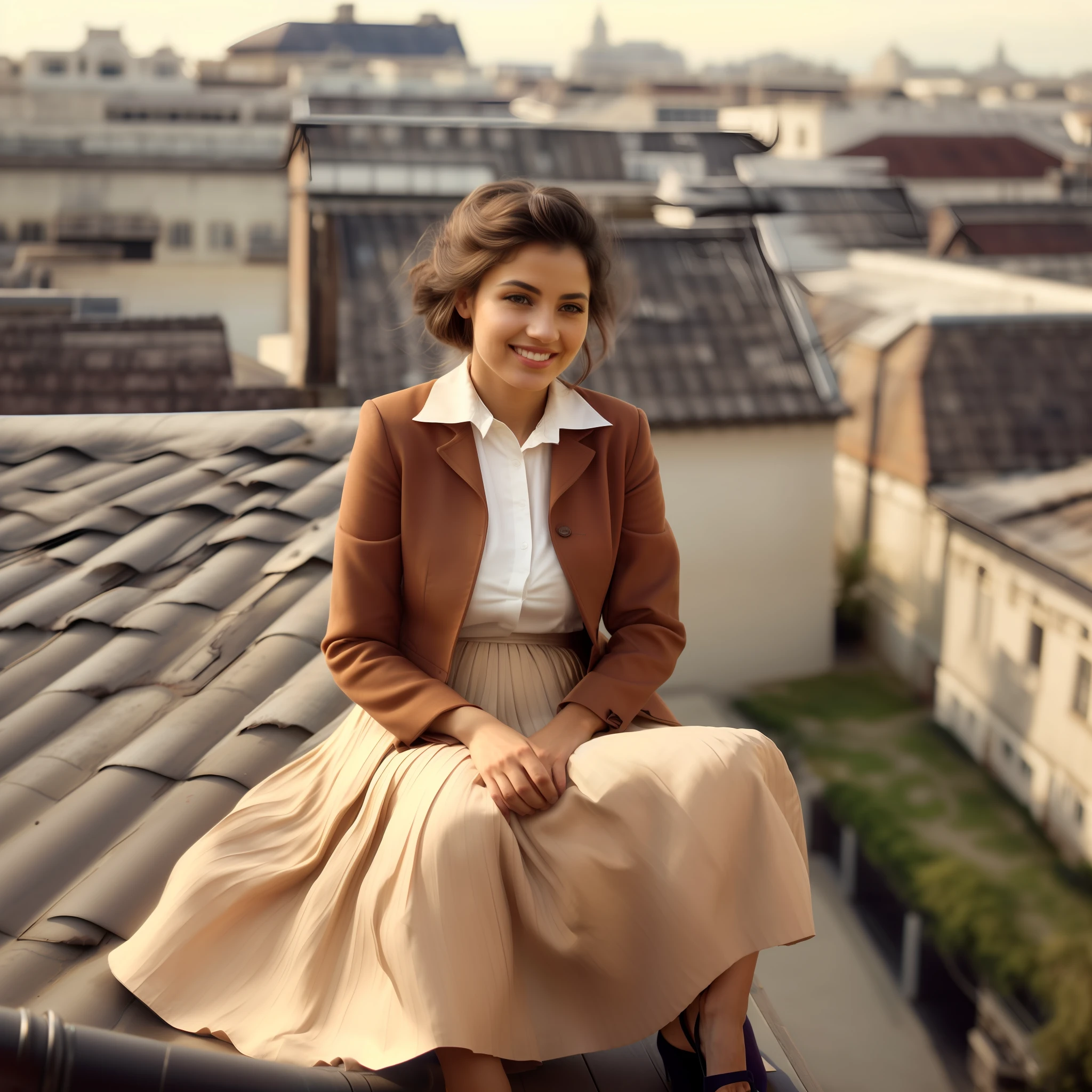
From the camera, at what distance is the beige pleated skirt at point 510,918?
1560mm

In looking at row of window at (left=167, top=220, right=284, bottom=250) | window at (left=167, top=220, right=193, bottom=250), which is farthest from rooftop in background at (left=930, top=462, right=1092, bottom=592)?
window at (left=167, top=220, right=193, bottom=250)

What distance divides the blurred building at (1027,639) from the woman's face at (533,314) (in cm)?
783

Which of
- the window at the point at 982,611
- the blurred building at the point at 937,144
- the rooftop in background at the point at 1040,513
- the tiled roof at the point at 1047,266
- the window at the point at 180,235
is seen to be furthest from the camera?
the blurred building at the point at 937,144

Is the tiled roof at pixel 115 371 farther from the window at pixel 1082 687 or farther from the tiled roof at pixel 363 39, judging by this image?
the tiled roof at pixel 363 39

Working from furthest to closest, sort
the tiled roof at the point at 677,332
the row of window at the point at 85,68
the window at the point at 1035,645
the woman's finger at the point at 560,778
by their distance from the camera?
the row of window at the point at 85,68
the tiled roof at the point at 677,332
the window at the point at 1035,645
the woman's finger at the point at 560,778

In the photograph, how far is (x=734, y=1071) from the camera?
1567 millimetres

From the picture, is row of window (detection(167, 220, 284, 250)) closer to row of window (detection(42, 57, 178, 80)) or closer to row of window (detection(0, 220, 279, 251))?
row of window (detection(0, 220, 279, 251))

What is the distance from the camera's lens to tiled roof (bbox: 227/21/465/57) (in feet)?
186

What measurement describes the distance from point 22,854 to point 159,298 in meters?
20.9

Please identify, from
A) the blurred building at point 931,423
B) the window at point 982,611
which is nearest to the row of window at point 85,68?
the blurred building at point 931,423

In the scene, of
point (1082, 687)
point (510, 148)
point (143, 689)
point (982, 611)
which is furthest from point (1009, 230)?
point (143, 689)

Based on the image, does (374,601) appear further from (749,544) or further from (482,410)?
(749,544)

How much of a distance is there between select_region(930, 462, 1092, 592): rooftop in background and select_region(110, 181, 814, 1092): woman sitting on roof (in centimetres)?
774

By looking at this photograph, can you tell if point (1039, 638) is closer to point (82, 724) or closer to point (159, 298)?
point (82, 724)
